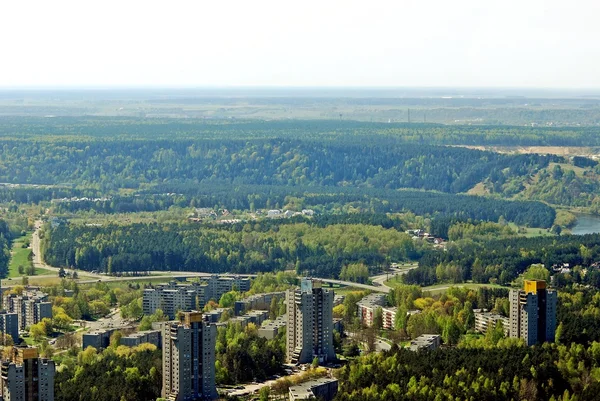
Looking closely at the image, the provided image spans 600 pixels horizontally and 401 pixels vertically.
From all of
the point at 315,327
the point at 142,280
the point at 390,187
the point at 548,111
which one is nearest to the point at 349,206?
the point at 390,187

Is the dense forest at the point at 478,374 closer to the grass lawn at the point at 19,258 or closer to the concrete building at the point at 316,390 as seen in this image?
the concrete building at the point at 316,390

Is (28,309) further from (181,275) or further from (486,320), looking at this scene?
(486,320)

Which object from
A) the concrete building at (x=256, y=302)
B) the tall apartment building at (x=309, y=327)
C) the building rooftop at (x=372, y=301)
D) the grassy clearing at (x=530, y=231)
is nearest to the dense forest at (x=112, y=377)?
the tall apartment building at (x=309, y=327)

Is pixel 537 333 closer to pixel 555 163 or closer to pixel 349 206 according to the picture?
pixel 349 206

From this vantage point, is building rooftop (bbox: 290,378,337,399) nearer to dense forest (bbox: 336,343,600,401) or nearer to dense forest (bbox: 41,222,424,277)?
dense forest (bbox: 336,343,600,401)

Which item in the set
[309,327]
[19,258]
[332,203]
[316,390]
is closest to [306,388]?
[316,390]
